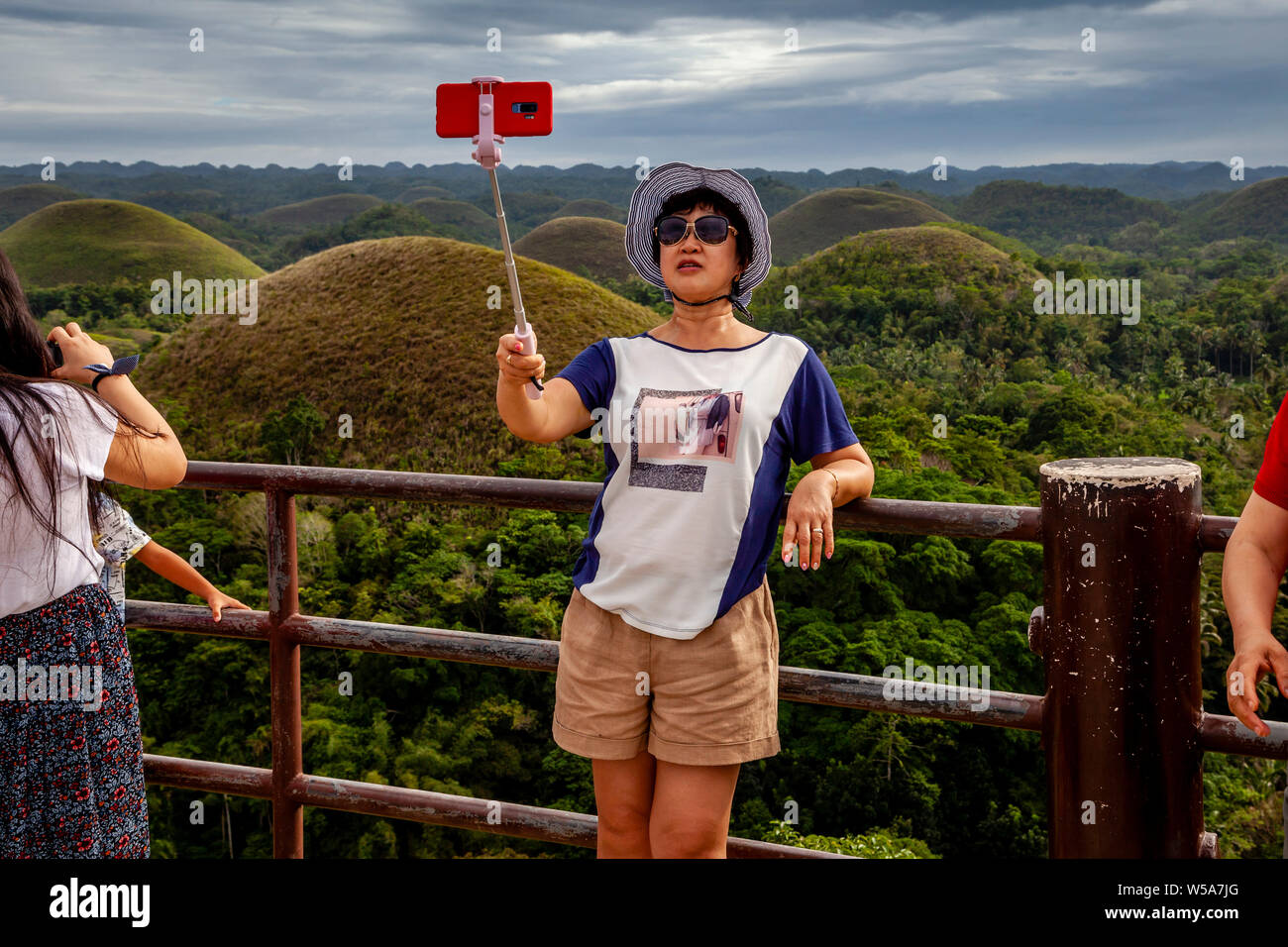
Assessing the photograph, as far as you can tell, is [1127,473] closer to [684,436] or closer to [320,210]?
[684,436]

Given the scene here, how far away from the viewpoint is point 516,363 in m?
2.01

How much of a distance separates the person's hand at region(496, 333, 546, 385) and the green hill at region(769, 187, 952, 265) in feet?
359

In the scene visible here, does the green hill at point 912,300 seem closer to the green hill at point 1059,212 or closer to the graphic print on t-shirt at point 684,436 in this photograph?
the green hill at point 1059,212

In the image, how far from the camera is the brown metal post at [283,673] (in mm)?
2725

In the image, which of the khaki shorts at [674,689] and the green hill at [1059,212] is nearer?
the khaki shorts at [674,689]

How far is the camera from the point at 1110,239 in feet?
366

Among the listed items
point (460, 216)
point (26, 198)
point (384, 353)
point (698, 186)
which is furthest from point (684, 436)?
point (26, 198)

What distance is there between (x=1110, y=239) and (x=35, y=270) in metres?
93.5

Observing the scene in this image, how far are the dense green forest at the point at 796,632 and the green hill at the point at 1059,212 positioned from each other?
68.6m

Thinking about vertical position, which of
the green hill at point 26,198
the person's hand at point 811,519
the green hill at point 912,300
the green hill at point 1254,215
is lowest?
the person's hand at point 811,519

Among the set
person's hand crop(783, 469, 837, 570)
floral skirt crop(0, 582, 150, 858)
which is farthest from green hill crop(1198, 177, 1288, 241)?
floral skirt crop(0, 582, 150, 858)

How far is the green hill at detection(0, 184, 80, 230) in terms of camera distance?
120 m

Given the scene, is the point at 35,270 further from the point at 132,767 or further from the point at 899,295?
the point at 132,767

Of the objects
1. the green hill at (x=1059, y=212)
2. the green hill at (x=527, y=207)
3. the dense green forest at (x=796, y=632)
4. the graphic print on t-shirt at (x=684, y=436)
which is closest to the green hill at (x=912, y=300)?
the dense green forest at (x=796, y=632)
